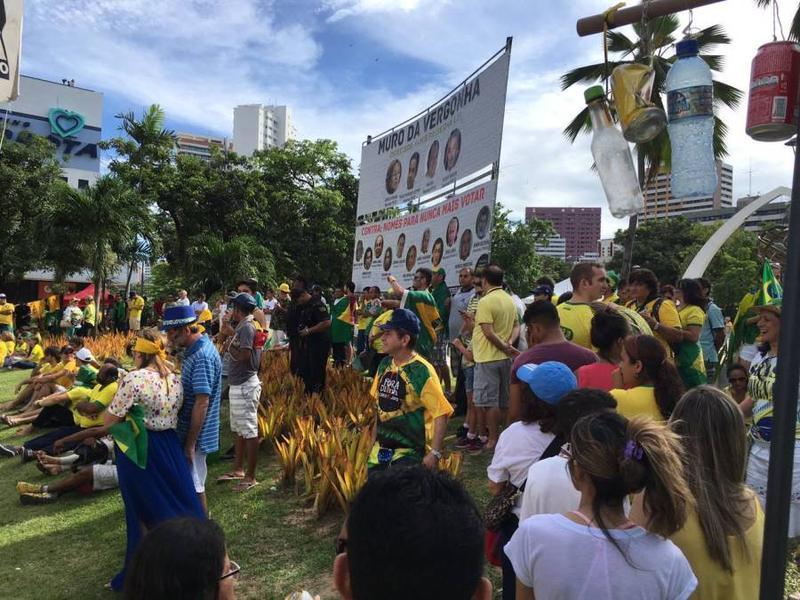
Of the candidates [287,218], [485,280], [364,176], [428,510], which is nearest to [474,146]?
[485,280]

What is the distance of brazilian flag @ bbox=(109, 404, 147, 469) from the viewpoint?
3.67 metres

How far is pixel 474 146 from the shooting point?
8.51 meters

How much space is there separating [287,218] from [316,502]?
23.6 meters

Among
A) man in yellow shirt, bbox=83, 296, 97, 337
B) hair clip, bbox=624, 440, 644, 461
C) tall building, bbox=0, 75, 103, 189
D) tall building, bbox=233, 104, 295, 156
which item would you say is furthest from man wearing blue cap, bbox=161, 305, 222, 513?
tall building, bbox=233, 104, 295, 156

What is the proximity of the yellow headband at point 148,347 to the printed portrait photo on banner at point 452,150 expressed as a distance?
608cm

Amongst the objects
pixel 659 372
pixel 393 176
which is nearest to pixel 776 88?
pixel 659 372

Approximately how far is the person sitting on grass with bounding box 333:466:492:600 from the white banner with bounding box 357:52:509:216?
7106 mm

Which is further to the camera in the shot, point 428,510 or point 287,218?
point 287,218

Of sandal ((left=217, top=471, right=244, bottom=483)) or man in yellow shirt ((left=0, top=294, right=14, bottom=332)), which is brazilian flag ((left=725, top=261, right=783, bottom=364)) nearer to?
sandal ((left=217, top=471, right=244, bottom=483))

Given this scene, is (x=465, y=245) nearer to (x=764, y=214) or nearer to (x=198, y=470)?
(x=198, y=470)

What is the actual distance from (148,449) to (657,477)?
10.1 feet

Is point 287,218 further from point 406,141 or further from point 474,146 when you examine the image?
point 474,146

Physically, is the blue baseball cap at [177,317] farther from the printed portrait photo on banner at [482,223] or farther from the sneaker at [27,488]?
the printed portrait photo on banner at [482,223]

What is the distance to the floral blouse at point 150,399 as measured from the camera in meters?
3.67
